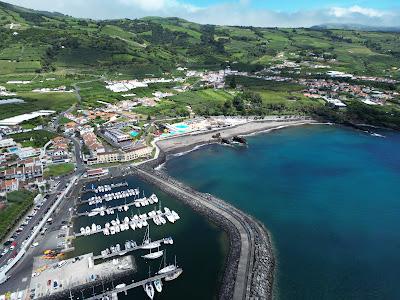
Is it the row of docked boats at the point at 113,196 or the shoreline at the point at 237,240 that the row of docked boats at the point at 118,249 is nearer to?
the shoreline at the point at 237,240

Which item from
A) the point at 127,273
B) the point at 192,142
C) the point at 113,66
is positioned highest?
the point at 113,66

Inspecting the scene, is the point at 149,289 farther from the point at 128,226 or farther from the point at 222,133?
the point at 222,133

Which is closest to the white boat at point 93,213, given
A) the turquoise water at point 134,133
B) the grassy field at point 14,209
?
the grassy field at point 14,209

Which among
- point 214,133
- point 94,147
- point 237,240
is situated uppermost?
point 214,133

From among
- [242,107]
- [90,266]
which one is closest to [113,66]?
[242,107]

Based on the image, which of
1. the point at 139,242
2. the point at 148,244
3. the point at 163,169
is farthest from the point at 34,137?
the point at 148,244

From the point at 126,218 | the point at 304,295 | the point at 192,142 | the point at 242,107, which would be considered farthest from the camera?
the point at 242,107

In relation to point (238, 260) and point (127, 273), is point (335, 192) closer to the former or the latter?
point (238, 260)
